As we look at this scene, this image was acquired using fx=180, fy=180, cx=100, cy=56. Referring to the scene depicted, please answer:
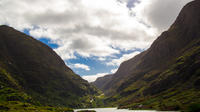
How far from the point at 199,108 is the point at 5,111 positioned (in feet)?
556

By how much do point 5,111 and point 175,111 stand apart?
176485 millimetres

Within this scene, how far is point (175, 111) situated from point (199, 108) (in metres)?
111

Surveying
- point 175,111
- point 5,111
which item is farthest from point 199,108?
point 5,111

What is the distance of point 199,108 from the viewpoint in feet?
308

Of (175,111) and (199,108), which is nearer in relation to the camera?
(199,108)

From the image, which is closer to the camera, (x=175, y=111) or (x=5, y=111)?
(x=5, y=111)

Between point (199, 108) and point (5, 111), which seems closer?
point (199, 108)

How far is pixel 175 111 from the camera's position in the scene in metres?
196

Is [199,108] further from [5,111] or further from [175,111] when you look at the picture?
[5,111]

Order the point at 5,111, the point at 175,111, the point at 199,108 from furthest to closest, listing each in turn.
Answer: the point at 175,111
the point at 5,111
the point at 199,108

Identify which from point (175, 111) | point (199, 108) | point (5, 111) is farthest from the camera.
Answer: point (175, 111)
